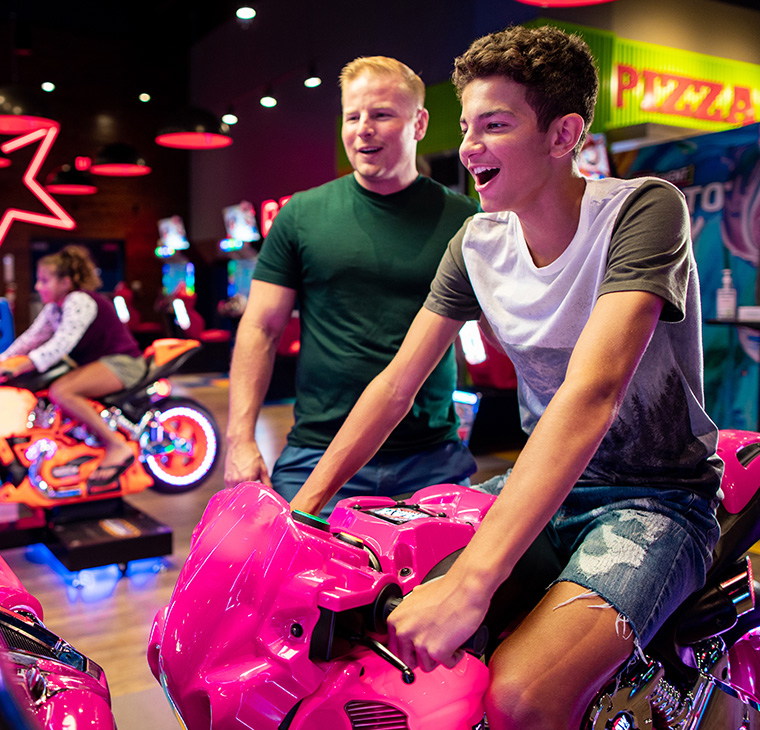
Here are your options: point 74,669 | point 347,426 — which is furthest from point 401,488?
point 74,669

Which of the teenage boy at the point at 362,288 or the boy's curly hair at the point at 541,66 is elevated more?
the boy's curly hair at the point at 541,66

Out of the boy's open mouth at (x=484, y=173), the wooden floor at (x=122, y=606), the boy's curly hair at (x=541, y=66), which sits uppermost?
the boy's curly hair at (x=541, y=66)

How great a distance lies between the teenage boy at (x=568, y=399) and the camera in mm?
1103

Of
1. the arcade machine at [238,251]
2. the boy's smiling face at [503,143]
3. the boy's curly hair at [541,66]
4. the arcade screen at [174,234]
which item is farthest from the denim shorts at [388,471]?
the arcade screen at [174,234]

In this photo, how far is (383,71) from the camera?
2107 mm

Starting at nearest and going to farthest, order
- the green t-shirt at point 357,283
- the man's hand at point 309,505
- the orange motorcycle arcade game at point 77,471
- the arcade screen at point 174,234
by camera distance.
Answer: the man's hand at point 309,505, the green t-shirt at point 357,283, the orange motorcycle arcade game at point 77,471, the arcade screen at point 174,234

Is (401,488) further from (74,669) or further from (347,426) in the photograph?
(74,669)

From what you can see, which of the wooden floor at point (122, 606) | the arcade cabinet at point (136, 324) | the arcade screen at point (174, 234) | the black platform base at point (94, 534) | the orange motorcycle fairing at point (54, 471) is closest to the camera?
the wooden floor at point (122, 606)

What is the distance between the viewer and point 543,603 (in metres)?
1.20

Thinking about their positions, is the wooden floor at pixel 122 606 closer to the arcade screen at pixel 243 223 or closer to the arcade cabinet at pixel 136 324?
the arcade screen at pixel 243 223

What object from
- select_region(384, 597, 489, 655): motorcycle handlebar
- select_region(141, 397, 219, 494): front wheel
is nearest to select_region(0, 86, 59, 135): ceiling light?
select_region(141, 397, 219, 494): front wheel

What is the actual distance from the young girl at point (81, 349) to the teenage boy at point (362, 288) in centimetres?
256

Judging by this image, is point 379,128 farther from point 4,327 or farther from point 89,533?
point 4,327

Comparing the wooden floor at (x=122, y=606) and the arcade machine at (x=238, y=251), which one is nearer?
the wooden floor at (x=122, y=606)
